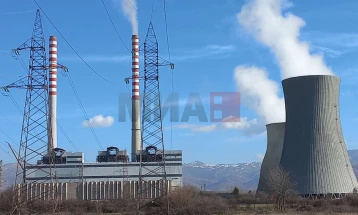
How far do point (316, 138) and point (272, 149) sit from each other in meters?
12.4

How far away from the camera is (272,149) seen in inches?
2037

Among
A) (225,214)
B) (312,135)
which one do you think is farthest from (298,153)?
(225,214)

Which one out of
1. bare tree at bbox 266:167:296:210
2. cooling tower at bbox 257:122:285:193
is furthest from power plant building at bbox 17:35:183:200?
bare tree at bbox 266:167:296:210

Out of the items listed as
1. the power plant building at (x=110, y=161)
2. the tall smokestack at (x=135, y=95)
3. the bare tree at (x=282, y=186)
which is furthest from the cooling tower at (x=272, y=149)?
the tall smokestack at (x=135, y=95)

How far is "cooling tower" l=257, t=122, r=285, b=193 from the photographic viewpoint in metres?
50.5

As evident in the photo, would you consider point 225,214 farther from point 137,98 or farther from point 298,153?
point 137,98

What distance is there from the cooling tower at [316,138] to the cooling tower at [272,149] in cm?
927

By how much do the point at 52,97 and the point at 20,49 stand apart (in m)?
36.7

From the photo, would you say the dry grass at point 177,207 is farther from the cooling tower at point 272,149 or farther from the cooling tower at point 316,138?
the cooling tower at point 272,149

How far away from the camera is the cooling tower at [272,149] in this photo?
50.5 metres

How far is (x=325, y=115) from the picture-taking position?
3941cm

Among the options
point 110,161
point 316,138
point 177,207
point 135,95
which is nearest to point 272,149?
point 316,138

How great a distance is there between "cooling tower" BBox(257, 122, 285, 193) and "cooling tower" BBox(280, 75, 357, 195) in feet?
30.4

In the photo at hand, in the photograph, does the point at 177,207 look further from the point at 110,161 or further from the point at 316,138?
the point at 110,161
